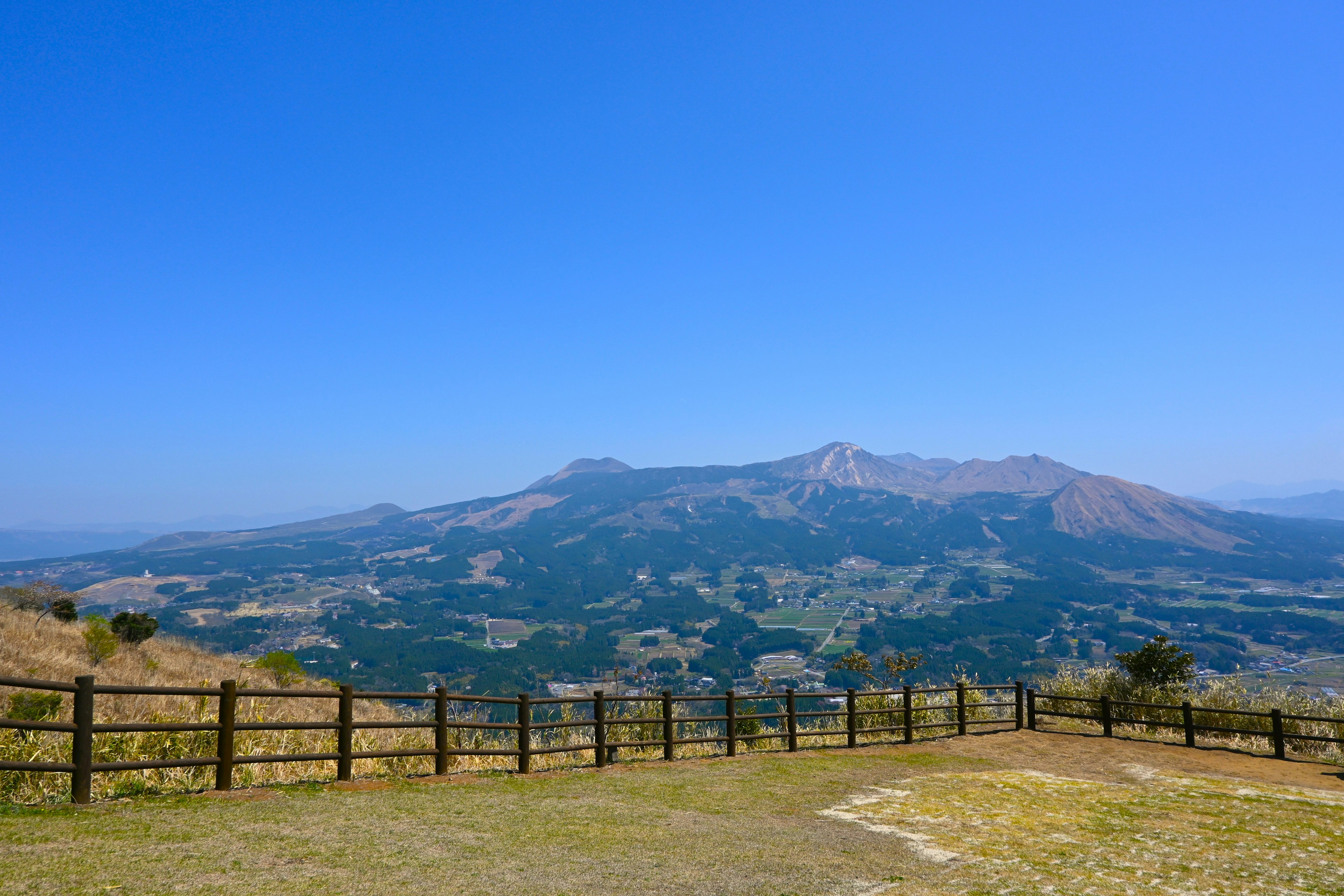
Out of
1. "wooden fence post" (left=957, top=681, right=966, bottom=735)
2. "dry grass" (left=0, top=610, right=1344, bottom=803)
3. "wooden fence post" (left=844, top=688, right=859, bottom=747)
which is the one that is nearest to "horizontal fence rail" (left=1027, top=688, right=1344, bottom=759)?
"dry grass" (left=0, top=610, right=1344, bottom=803)

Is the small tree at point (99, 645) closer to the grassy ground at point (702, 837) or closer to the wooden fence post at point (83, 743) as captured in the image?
the wooden fence post at point (83, 743)

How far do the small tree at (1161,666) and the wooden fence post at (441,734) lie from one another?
1786cm

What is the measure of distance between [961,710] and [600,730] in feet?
32.3

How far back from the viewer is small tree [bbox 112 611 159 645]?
75.6ft

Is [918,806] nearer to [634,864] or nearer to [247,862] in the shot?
[634,864]

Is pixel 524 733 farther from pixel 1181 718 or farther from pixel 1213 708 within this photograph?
pixel 1181 718

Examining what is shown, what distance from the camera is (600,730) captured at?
1324cm

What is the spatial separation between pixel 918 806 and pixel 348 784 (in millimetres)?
8156

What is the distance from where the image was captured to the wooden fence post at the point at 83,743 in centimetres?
807

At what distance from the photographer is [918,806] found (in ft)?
35.6

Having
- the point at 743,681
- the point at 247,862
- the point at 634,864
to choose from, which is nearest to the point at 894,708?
the point at 634,864

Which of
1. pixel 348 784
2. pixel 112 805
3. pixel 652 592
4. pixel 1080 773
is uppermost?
pixel 112 805

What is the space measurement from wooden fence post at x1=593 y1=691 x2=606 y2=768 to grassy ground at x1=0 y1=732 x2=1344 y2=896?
256 mm

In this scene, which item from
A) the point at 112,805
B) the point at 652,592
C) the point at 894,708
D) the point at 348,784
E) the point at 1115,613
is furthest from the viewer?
the point at 652,592
